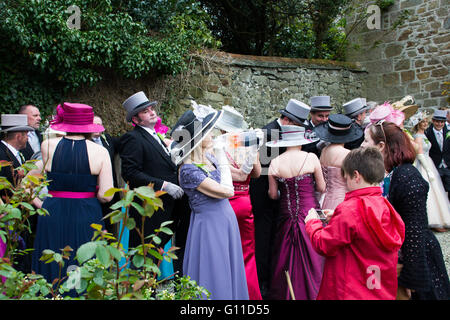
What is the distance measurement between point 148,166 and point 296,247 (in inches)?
63.1

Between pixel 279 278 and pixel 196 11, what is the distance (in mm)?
6628

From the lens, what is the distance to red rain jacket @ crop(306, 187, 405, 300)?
2.50 meters

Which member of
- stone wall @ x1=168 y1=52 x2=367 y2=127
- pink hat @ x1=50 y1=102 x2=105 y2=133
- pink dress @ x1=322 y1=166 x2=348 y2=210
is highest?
stone wall @ x1=168 y1=52 x2=367 y2=127

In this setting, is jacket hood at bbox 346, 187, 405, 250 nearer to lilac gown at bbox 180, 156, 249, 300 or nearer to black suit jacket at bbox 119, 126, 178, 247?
lilac gown at bbox 180, 156, 249, 300

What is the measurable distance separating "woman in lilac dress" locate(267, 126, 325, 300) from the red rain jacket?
126cm

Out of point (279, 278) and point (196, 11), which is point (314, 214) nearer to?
point (279, 278)

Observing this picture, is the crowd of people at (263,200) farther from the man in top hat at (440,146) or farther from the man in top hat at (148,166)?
the man in top hat at (440,146)

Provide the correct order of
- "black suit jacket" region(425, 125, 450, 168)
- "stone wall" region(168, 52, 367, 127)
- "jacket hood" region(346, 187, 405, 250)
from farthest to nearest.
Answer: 1. "stone wall" region(168, 52, 367, 127)
2. "black suit jacket" region(425, 125, 450, 168)
3. "jacket hood" region(346, 187, 405, 250)

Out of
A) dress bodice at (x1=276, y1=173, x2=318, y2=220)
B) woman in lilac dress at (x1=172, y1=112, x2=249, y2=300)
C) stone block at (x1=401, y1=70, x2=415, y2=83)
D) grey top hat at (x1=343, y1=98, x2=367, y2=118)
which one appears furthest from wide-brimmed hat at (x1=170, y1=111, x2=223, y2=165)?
stone block at (x1=401, y1=70, x2=415, y2=83)

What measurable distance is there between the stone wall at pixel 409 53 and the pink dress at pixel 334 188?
779 cm

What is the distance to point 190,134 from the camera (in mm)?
3283

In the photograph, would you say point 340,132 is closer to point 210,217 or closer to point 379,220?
point 210,217

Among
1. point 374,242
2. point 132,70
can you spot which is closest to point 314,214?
point 374,242

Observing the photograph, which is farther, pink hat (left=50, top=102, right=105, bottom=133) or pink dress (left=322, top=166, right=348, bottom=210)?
pink dress (left=322, top=166, right=348, bottom=210)
